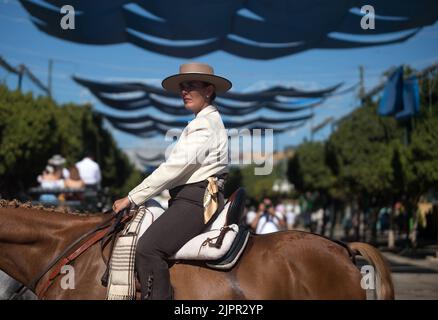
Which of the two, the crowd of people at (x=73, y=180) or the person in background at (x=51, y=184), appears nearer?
the person in background at (x=51, y=184)

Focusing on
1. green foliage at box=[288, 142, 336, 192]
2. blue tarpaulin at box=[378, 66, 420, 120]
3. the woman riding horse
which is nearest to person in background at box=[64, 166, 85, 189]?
the woman riding horse

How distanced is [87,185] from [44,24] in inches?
142

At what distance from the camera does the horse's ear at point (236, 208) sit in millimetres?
4908

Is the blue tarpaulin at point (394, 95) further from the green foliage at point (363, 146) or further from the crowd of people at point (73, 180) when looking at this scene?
the crowd of people at point (73, 180)

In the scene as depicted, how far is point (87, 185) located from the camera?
1366 cm

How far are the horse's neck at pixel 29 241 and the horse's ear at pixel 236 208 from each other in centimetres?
119

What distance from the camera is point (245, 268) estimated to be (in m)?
4.69

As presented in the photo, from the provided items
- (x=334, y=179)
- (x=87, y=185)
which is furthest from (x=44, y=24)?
(x=334, y=179)

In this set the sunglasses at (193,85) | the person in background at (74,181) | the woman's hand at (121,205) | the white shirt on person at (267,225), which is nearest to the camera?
the woman's hand at (121,205)

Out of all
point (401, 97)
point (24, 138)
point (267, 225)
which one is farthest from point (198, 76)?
point (24, 138)

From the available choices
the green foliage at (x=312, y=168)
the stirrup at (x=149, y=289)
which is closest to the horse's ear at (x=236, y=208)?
the stirrup at (x=149, y=289)

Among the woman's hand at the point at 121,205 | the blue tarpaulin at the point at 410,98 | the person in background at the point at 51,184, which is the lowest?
the person in background at the point at 51,184

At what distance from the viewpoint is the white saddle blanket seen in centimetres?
461

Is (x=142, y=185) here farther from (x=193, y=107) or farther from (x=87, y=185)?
(x=87, y=185)
